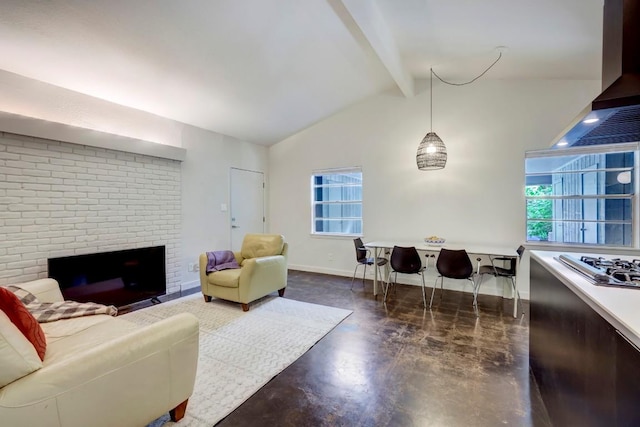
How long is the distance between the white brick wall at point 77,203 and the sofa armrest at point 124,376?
7.54 ft

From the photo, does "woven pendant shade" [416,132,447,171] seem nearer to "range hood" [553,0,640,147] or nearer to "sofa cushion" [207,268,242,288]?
"range hood" [553,0,640,147]

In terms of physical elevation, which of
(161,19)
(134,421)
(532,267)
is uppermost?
(161,19)

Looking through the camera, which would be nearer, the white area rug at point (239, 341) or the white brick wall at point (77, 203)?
the white area rug at point (239, 341)

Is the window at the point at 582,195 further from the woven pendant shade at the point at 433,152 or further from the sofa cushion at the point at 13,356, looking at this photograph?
the sofa cushion at the point at 13,356

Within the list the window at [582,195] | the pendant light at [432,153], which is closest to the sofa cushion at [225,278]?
the pendant light at [432,153]

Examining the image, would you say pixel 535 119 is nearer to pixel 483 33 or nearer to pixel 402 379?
pixel 483 33

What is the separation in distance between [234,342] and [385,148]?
3.72 meters

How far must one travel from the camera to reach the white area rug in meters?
1.87

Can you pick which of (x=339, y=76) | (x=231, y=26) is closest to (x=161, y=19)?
(x=231, y=26)

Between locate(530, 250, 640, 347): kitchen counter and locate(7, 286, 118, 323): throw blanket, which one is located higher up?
locate(530, 250, 640, 347): kitchen counter

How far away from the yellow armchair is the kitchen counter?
9.44ft

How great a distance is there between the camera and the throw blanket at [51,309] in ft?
6.88

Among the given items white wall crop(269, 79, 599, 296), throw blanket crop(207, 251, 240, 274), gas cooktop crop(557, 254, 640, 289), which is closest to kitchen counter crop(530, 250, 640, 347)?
gas cooktop crop(557, 254, 640, 289)

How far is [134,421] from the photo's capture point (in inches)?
55.7
